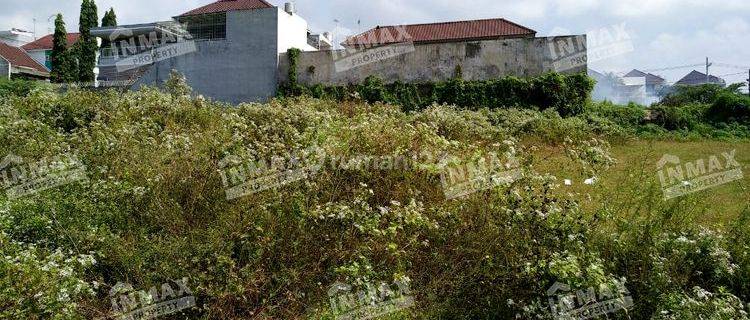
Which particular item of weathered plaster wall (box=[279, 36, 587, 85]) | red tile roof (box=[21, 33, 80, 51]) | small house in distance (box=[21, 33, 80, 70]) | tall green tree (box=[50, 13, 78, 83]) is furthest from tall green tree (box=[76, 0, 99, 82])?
weathered plaster wall (box=[279, 36, 587, 85])

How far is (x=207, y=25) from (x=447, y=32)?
12.2 metres

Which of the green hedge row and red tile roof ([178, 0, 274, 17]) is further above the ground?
red tile roof ([178, 0, 274, 17])

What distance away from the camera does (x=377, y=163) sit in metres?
5.86

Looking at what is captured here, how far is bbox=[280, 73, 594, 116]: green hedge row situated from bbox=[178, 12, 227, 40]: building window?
15.4 ft

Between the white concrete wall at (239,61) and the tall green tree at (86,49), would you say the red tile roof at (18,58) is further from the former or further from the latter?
the white concrete wall at (239,61)

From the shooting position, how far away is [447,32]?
28359 millimetres

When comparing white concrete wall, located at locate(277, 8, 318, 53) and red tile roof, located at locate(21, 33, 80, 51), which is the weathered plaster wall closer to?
white concrete wall, located at locate(277, 8, 318, 53)

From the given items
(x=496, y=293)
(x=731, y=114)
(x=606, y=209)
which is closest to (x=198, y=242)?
(x=496, y=293)

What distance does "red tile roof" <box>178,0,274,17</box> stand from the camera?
24472 millimetres

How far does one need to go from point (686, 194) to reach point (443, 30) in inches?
973

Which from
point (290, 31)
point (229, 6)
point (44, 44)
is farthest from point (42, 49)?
point (290, 31)

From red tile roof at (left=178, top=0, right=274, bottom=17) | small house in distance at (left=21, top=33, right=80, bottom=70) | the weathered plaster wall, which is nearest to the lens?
the weathered plaster wall

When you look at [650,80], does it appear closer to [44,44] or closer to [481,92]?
[481,92]

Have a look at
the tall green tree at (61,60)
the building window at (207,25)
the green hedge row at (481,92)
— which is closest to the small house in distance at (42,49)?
the tall green tree at (61,60)
